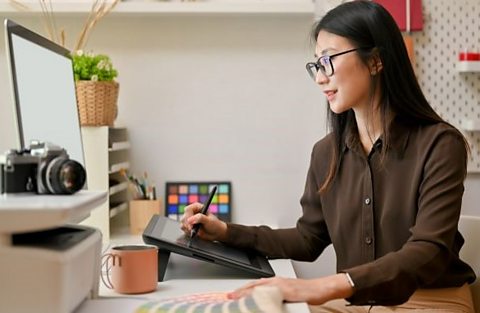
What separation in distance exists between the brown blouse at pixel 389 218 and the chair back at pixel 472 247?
8cm

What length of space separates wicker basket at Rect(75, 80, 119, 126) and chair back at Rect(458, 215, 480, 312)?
104 cm

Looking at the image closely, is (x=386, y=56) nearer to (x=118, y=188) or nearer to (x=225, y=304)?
(x=225, y=304)

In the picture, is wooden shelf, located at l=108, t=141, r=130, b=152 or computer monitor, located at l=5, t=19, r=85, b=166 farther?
wooden shelf, located at l=108, t=141, r=130, b=152

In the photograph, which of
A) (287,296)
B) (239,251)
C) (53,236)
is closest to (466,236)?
(239,251)

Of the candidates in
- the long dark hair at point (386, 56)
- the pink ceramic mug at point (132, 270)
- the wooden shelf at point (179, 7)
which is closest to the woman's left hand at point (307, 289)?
the pink ceramic mug at point (132, 270)

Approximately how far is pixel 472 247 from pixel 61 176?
41.3 inches

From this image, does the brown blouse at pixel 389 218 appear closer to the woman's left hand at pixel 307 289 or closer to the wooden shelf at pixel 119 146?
the woman's left hand at pixel 307 289

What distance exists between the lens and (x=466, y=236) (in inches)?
61.1

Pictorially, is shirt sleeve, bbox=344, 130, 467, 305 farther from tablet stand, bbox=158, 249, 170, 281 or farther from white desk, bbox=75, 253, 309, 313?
tablet stand, bbox=158, 249, 170, 281

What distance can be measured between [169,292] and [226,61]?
3.63 ft

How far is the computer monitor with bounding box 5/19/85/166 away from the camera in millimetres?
1065

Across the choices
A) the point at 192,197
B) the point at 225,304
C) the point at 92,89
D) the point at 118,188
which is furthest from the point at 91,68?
the point at 225,304

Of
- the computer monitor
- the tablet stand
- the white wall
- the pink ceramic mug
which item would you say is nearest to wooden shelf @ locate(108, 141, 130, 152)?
the white wall

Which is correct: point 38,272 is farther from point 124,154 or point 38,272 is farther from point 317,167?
point 124,154
